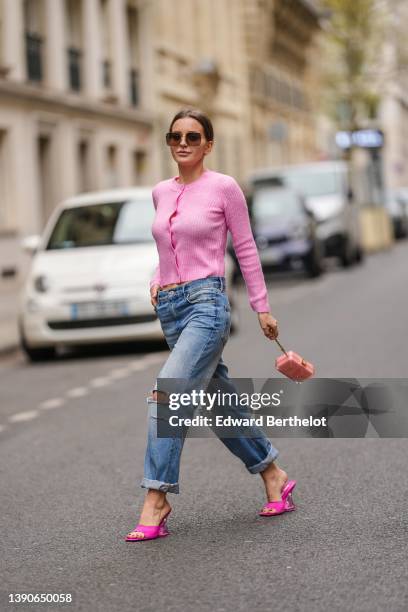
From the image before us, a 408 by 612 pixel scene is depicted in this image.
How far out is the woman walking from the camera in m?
6.00

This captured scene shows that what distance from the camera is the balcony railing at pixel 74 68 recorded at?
31641 millimetres

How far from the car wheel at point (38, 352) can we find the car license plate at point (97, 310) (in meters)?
0.64

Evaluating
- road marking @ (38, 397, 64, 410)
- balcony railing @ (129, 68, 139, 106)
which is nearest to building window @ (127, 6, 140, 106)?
balcony railing @ (129, 68, 139, 106)

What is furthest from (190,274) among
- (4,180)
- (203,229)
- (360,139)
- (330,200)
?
(360,139)

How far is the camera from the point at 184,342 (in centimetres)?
602

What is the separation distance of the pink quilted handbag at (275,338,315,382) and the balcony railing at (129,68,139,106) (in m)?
30.5

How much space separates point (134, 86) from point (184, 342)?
30978 millimetres

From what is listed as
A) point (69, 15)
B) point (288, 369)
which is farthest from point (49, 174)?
point (288, 369)

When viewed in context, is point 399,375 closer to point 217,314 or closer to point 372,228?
point 217,314

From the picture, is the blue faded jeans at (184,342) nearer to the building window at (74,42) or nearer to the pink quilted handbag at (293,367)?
the pink quilted handbag at (293,367)

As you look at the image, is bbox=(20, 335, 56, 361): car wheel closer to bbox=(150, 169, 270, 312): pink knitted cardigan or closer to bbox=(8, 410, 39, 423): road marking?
bbox=(8, 410, 39, 423): road marking

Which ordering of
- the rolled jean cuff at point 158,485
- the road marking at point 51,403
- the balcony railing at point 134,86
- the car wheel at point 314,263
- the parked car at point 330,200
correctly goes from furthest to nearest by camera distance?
1. the balcony railing at point 134,86
2. the parked car at point 330,200
3. the car wheel at point 314,263
4. the road marking at point 51,403
5. the rolled jean cuff at point 158,485

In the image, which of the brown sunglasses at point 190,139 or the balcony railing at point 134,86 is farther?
the balcony railing at point 134,86

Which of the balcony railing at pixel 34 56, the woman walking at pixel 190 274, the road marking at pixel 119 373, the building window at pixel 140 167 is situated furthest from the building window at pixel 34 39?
the woman walking at pixel 190 274
